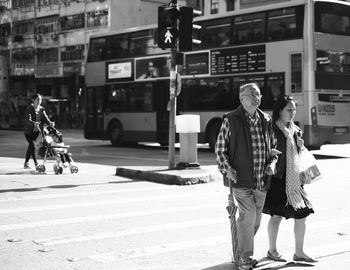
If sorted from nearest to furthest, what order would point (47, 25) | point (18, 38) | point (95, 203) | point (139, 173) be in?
point (95, 203)
point (139, 173)
point (47, 25)
point (18, 38)

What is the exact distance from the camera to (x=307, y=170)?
5816 millimetres

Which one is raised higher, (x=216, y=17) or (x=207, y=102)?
(x=216, y=17)

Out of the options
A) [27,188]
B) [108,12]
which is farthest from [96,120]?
[108,12]

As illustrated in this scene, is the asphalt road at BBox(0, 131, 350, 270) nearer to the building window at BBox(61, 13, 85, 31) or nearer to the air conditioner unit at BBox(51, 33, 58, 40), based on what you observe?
the building window at BBox(61, 13, 85, 31)

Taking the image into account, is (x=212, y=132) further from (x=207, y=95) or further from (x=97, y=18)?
(x=97, y=18)

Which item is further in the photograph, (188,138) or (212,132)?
(212,132)

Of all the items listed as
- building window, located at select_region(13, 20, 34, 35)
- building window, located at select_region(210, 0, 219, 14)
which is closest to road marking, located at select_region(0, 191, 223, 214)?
building window, located at select_region(210, 0, 219, 14)

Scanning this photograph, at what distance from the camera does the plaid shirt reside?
215 inches

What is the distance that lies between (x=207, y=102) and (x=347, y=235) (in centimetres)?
1361

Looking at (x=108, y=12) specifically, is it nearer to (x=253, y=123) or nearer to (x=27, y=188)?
(x=27, y=188)

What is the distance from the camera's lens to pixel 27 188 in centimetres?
1108

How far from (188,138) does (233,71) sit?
6649 millimetres

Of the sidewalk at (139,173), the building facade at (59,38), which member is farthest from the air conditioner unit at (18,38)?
the sidewalk at (139,173)

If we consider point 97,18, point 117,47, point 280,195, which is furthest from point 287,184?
point 97,18
